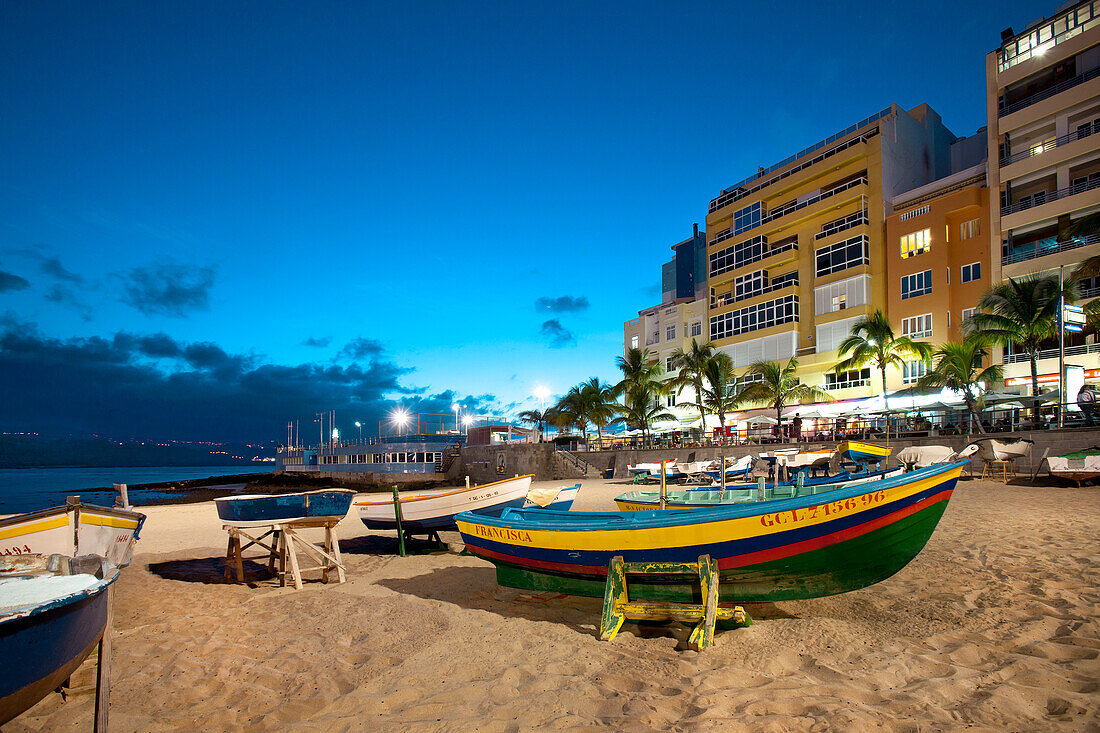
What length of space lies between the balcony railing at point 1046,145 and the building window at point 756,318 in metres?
15.0

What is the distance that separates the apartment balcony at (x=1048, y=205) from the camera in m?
28.3

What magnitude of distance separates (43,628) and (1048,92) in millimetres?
44607

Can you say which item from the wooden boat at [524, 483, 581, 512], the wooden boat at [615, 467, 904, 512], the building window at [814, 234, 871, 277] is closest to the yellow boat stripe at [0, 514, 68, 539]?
the wooden boat at [524, 483, 581, 512]

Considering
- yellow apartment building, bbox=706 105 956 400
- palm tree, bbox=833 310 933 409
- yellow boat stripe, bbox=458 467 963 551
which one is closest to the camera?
yellow boat stripe, bbox=458 467 963 551

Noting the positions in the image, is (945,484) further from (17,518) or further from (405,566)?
(17,518)

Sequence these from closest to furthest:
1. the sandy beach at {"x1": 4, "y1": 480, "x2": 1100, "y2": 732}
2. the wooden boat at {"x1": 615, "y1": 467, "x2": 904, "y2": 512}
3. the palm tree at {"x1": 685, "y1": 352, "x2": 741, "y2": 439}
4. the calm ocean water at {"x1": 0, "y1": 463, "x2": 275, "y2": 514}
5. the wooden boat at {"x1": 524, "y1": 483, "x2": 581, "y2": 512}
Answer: the sandy beach at {"x1": 4, "y1": 480, "x2": 1100, "y2": 732}, the wooden boat at {"x1": 615, "y1": 467, "x2": 904, "y2": 512}, the wooden boat at {"x1": 524, "y1": 483, "x2": 581, "y2": 512}, the palm tree at {"x1": 685, "y1": 352, "x2": 741, "y2": 439}, the calm ocean water at {"x1": 0, "y1": 463, "x2": 275, "y2": 514}

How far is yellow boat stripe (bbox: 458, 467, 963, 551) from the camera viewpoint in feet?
19.9

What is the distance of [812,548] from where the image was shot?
6.12 meters

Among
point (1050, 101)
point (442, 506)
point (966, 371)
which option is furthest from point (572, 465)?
point (1050, 101)

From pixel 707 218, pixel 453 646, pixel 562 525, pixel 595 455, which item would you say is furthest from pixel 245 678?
pixel 707 218

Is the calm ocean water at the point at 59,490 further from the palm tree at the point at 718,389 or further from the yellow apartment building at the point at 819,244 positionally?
the yellow apartment building at the point at 819,244

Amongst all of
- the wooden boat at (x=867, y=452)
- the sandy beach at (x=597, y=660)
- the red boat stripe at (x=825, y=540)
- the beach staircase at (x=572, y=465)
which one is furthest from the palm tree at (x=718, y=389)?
the red boat stripe at (x=825, y=540)

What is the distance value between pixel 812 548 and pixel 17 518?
9.39 m

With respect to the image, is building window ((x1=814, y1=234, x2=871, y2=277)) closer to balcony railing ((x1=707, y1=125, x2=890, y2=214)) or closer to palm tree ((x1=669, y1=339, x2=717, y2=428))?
balcony railing ((x1=707, y1=125, x2=890, y2=214))
